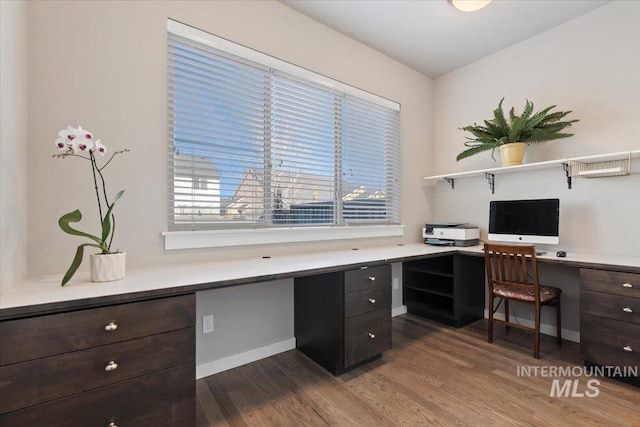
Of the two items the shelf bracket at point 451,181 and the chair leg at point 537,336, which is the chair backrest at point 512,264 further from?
the shelf bracket at point 451,181

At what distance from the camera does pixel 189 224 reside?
1.95m

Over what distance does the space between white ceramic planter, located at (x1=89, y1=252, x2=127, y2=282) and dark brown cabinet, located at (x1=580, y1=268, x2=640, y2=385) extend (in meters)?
2.90

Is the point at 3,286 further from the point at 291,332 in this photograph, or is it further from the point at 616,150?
the point at 616,150

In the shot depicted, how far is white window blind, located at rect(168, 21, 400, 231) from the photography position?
194cm

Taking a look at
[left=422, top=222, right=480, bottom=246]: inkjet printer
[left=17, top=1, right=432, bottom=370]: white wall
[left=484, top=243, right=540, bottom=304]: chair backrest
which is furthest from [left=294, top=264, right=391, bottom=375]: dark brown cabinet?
[left=422, top=222, right=480, bottom=246]: inkjet printer

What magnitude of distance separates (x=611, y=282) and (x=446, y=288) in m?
1.32

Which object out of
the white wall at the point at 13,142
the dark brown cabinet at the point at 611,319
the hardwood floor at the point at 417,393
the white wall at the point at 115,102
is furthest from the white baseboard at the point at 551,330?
the white wall at the point at 13,142

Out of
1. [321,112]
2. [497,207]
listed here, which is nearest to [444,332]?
[497,207]

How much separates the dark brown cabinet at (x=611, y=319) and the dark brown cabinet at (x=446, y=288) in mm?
952

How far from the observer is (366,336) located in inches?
81.8

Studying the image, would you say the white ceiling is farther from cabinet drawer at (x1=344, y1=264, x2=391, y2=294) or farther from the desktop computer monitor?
cabinet drawer at (x1=344, y1=264, x2=391, y2=294)

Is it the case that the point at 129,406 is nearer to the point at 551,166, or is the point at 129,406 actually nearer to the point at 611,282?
the point at 611,282

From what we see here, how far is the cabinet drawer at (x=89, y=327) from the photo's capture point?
99 centimetres

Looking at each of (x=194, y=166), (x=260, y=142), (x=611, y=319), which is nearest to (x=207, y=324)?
(x=194, y=166)
